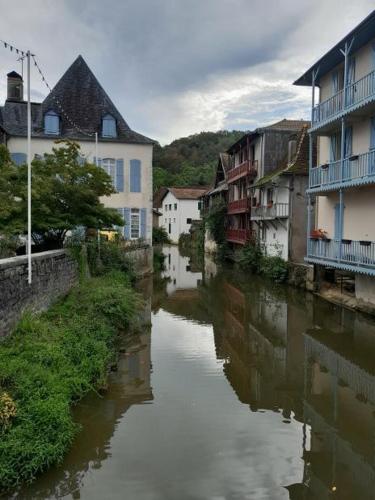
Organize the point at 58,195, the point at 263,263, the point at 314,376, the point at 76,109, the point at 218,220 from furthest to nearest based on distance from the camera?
1. the point at 218,220
2. the point at 263,263
3. the point at 76,109
4. the point at 58,195
5. the point at 314,376

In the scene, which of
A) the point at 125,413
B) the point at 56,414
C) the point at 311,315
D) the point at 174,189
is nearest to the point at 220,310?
the point at 311,315

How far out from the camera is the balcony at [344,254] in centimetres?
1468

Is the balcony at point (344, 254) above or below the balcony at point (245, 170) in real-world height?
below

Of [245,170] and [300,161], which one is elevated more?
[245,170]

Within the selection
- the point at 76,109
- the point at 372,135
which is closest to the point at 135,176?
the point at 76,109

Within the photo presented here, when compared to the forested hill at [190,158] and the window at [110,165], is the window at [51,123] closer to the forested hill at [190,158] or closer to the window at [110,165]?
the window at [110,165]

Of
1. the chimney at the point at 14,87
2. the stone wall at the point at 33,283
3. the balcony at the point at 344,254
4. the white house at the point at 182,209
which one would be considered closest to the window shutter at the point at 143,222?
the chimney at the point at 14,87

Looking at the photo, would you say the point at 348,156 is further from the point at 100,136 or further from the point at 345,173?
the point at 100,136

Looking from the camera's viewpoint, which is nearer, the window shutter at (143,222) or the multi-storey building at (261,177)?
the window shutter at (143,222)

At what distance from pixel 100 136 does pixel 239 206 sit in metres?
13.1

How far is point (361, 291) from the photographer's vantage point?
1606 cm

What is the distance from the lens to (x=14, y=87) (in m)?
26.8

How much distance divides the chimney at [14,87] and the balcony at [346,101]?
58.3 feet

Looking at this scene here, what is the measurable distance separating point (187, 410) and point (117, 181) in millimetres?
19361
